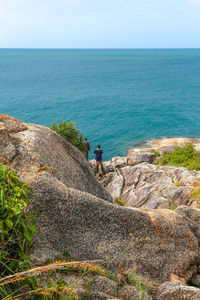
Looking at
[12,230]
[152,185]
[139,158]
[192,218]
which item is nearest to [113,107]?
[139,158]

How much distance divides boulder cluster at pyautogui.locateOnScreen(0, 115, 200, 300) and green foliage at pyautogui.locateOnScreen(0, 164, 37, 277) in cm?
74

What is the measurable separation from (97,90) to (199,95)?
4102cm

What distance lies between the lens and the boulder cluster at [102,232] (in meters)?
7.34

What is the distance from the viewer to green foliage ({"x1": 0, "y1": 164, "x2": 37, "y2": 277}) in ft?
19.2

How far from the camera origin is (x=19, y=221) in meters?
6.35

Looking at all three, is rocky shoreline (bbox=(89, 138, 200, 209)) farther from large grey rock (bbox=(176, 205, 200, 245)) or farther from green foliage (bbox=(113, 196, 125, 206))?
large grey rock (bbox=(176, 205, 200, 245))

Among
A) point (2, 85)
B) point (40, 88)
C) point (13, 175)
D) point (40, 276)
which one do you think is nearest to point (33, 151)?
point (13, 175)

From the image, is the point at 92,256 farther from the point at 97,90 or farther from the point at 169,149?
the point at 97,90

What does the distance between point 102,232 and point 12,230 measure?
361cm

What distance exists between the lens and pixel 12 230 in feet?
20.6

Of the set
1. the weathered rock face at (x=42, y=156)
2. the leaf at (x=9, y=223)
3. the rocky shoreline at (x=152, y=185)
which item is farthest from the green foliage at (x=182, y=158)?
the leaf at (x=9, y=223)

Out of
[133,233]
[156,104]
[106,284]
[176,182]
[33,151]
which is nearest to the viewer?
[106,284]

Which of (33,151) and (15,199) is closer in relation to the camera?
(15,199)

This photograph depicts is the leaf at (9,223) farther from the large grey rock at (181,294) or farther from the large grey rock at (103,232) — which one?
the large grey rock at (181,294)
